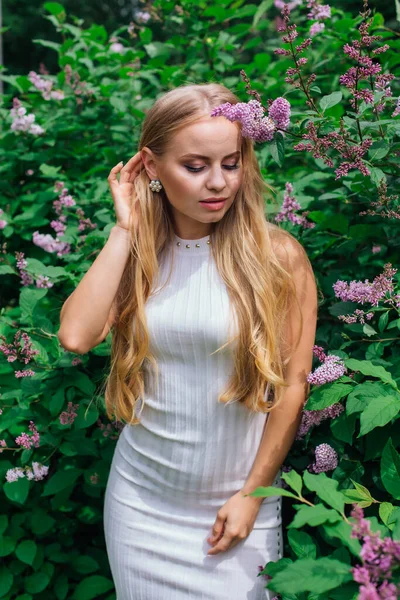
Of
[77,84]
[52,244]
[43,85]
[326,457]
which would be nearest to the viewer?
[326,457]

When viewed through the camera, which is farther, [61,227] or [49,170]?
[49,170]

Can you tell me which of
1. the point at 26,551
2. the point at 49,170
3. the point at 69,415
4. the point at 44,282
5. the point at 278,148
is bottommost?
the point at 26,551

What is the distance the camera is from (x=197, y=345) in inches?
71.2

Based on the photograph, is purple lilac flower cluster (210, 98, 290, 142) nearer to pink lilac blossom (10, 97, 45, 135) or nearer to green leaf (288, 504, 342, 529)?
green leaf (288, 504, 342, 529)

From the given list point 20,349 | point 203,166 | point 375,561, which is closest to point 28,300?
point 20,349

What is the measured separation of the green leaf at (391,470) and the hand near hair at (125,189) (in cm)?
90

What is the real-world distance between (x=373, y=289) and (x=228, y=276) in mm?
386

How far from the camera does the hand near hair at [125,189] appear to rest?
1929mm

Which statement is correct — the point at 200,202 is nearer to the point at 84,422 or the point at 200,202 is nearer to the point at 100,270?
the point at 100,270

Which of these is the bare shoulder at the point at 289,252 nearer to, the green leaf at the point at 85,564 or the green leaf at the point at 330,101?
the green leaf at the point at 330,101

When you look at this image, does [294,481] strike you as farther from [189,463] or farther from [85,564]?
[85,564]

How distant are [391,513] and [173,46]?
7.80 ft

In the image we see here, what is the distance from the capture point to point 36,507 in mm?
2404

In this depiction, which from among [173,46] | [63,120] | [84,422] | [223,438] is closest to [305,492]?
[223,438]
